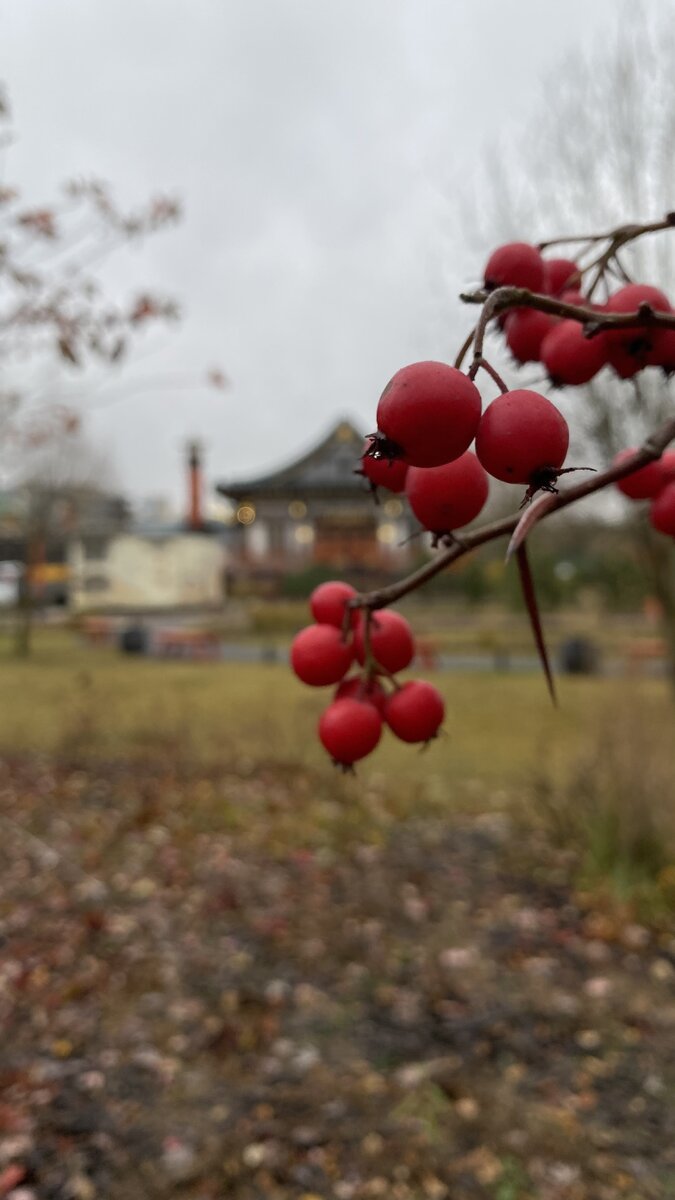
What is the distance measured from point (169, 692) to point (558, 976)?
8.76 metres

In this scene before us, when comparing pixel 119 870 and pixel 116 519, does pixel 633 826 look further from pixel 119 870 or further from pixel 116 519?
pixel 116 519

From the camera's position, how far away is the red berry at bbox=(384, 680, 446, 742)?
705 mm

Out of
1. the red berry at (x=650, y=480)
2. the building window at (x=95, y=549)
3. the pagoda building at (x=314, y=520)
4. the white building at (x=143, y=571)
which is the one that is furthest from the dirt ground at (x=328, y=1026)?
the building window at (x=95, y=549)

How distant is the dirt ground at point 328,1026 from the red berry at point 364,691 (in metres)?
2.27

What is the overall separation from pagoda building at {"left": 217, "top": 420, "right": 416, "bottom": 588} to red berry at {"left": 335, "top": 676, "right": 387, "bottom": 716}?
21.2 m

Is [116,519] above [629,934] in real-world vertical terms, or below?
above

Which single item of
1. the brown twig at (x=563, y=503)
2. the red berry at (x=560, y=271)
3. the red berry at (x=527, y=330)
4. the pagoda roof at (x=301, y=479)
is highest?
the pagoda roof at (x=301, y=479)

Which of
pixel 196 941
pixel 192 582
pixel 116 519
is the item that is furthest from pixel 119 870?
pixel 116 519

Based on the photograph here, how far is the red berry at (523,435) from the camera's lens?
443 millimetres

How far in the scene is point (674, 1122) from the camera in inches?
103

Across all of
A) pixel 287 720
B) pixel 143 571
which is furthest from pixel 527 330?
pixel 143 571

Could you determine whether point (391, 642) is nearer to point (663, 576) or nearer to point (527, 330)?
point (527, 330)

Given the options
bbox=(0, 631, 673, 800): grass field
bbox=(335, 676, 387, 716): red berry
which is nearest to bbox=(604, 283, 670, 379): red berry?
bbox=(335, 676, 387, 716): red berry

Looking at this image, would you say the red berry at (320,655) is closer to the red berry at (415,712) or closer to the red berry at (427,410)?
the red berry at (415,712)
